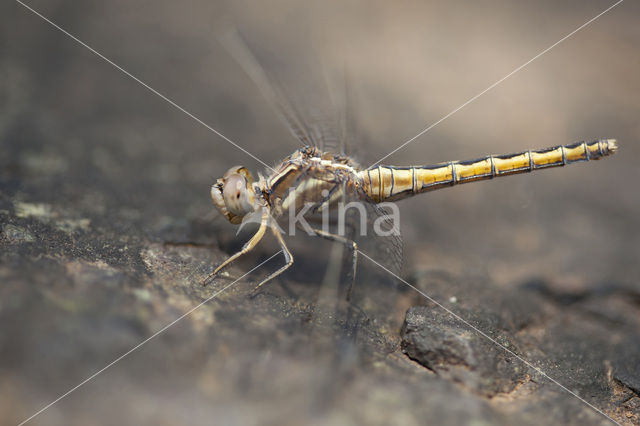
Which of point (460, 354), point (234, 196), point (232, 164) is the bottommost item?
point (460, 354)

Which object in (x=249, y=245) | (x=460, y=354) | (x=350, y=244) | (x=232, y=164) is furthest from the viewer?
(x=232, y=164)

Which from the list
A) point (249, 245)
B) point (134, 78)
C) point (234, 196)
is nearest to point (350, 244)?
point (249, 245)

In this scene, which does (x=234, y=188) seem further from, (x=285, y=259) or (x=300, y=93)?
(x=300, y=93)

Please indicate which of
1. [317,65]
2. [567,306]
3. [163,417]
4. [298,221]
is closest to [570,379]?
[567,306]

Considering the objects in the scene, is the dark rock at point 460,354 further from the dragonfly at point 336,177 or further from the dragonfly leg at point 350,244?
the dragonfly at point 336,177

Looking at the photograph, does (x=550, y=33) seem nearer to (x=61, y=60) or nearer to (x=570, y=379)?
(x=570, y=379)

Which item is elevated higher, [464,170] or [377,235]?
[464,170]
